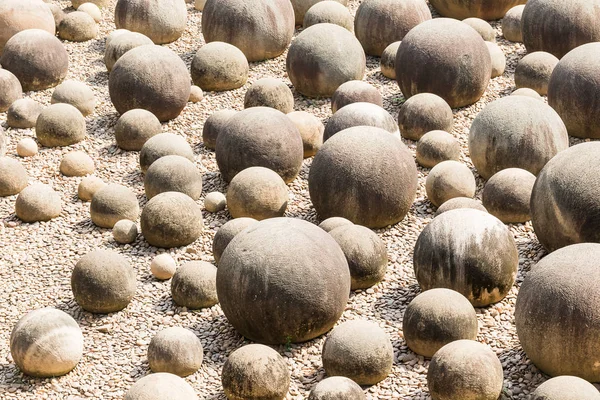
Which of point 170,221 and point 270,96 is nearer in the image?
point 170,221

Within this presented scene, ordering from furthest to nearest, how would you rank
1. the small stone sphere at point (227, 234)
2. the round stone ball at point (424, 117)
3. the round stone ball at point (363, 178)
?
the round stone ball at point (424, 117), the round stone ball at point (363, 178), the small stone sphere at point (227, 234)

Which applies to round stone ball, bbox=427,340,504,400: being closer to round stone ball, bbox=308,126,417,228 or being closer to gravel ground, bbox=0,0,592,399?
gravel ground, bbox=0,0,592,399

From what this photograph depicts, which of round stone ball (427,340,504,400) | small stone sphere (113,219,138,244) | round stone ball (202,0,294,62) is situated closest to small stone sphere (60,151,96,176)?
small stone sphere (113,219,138,244)

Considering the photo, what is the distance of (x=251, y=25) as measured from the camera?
51.0 ft

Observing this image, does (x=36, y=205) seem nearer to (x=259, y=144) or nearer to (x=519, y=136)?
(x=259, y=144)

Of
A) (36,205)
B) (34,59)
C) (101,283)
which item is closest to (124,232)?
(36,205)

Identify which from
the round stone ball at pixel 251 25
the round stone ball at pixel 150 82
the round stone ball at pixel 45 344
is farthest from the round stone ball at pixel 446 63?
the round stone ball at pixel 45 344

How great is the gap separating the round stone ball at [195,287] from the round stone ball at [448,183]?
2962mm

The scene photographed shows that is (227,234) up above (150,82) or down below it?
above

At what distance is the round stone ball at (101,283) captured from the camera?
9.98 m

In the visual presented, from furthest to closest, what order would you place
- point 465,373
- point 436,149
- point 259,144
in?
point 436,149 → point 259,144 → point 465,373

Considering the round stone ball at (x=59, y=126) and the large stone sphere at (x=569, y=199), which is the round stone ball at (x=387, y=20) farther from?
the large stone sphere at (x=569, y=199)

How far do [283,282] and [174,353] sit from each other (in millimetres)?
1170

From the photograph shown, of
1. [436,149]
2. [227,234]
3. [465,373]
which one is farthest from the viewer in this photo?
[436,149]
